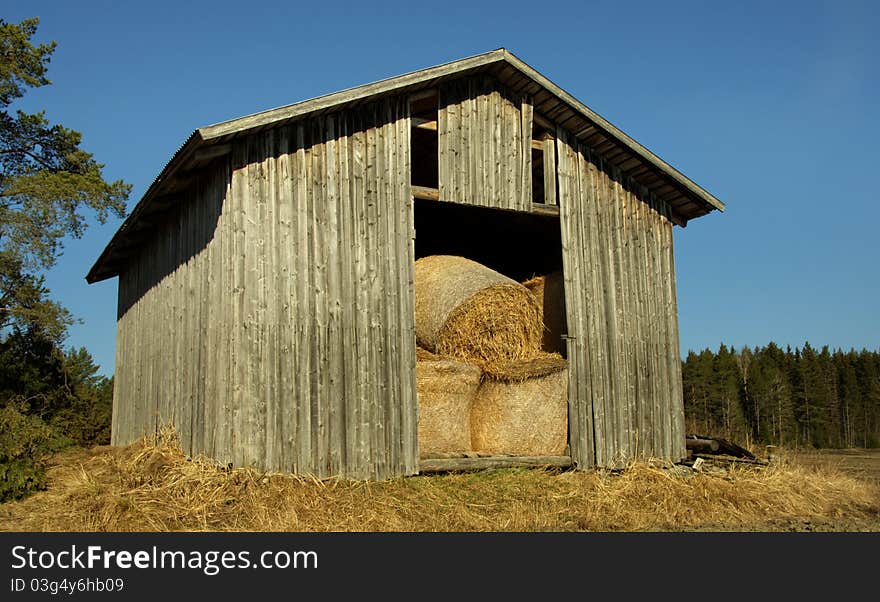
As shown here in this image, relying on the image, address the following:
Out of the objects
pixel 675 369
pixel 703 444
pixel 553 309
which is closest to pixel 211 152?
pixel 553 309

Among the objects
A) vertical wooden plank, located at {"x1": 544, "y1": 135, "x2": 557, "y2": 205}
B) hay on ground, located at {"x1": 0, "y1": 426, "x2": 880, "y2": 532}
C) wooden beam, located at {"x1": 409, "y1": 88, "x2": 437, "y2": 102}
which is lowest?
hay on ground, located at {"x1": 0, "y1": 426, "x2": 880, "y2": 532}

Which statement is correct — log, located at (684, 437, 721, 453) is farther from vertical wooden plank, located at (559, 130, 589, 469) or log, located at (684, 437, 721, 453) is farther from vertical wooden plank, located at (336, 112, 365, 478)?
vertical wooden plank, located at (336, 112, 365, 478)

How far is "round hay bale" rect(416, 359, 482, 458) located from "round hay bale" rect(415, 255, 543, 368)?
1.33 ft

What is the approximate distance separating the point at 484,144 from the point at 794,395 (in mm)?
41689

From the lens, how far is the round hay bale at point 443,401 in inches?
452

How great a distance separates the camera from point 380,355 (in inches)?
439

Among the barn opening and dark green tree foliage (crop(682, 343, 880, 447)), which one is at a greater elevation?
the barn opening

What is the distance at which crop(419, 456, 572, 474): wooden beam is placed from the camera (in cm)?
1127

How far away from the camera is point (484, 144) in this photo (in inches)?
506

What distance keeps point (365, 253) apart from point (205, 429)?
312 centimetres

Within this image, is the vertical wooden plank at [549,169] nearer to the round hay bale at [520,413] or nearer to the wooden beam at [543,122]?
the wooden beam at [543,122]

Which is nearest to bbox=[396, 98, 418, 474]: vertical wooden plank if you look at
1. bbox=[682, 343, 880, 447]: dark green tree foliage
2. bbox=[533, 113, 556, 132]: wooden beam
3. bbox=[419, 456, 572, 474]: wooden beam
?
bbox=[419, 456, 572, 474]: wooden beam
